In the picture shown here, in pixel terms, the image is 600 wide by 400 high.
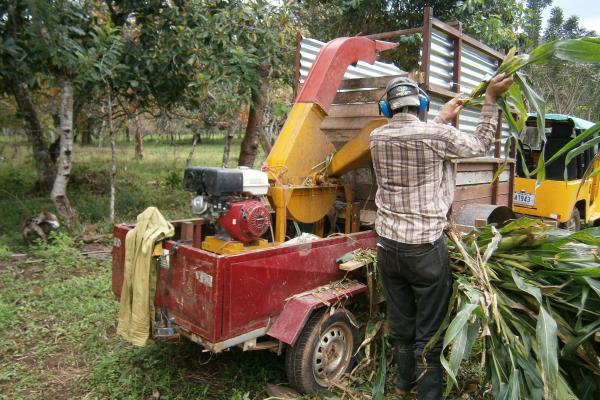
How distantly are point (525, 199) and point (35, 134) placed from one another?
957cm

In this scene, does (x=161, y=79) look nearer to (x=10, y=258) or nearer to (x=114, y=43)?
(x=114, y=43)

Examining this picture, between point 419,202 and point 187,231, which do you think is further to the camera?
point 187,231

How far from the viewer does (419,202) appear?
3027 mm

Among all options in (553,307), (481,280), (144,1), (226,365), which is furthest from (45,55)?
(553,307)

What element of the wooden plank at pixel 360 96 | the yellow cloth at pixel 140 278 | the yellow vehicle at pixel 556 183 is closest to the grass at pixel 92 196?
the yellow cloth at pixel 140 278

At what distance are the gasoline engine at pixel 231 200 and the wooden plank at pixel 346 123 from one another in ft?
4.95

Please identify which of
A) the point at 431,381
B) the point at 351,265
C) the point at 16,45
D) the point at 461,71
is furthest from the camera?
the point at 16,45

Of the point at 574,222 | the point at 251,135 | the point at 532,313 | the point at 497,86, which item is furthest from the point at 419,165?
the point at 251,135

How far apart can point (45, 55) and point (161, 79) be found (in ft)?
7.39

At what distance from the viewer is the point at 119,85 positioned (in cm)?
823

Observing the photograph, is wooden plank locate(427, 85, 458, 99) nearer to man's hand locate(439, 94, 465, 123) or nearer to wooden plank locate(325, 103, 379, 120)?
wooden plank locate(325, 103, 379, 120)

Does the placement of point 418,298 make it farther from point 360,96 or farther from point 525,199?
point 525,199

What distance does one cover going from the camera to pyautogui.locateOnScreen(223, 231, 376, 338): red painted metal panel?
3.02 metres

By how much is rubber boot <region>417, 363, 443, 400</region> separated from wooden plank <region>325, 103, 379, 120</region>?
2.45m
